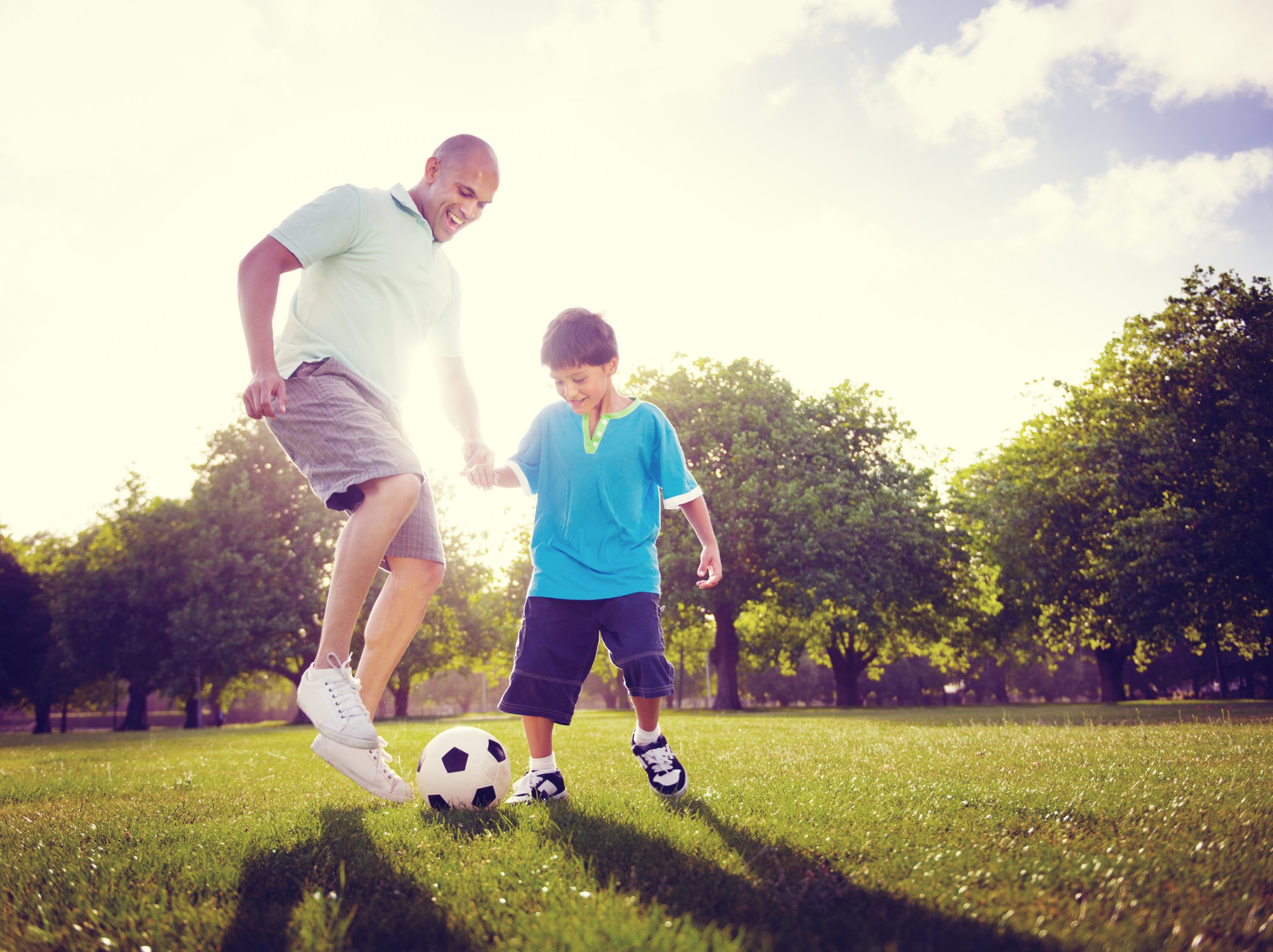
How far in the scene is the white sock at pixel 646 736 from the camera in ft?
13.0

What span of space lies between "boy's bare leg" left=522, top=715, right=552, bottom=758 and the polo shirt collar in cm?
267

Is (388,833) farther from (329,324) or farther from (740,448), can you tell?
(740,448)

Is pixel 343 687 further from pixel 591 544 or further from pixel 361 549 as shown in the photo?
pixel 591 544

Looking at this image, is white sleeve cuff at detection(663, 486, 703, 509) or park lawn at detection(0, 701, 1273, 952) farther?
white sleeve cuff at detection(663, 486, 703, 509)

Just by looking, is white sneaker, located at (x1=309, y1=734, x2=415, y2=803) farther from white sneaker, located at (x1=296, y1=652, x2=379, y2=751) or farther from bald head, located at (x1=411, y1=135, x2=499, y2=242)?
bald head, located at (x1=411, y1=135, x2=499, y2=242)

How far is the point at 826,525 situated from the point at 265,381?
68.0ft

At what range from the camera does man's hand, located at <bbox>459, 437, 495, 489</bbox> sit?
4375 millimetres

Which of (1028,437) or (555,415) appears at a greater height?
→ (1028,437)

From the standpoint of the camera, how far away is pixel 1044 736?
7.97 m

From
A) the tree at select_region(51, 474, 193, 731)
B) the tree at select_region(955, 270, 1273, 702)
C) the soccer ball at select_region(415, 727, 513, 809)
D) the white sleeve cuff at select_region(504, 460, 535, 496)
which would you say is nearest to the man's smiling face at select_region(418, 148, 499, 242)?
the white sleeve cuff at select_region(504, 460, 535, 496)

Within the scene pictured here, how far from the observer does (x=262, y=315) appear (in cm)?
337

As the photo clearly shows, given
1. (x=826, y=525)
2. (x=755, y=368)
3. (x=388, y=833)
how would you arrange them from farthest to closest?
1. (x=755, y=368)
2. (x=826, y=525)
3. (x=388, y=833)

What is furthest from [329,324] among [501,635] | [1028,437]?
[501,635]

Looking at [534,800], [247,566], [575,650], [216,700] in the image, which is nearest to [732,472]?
[247,566]
